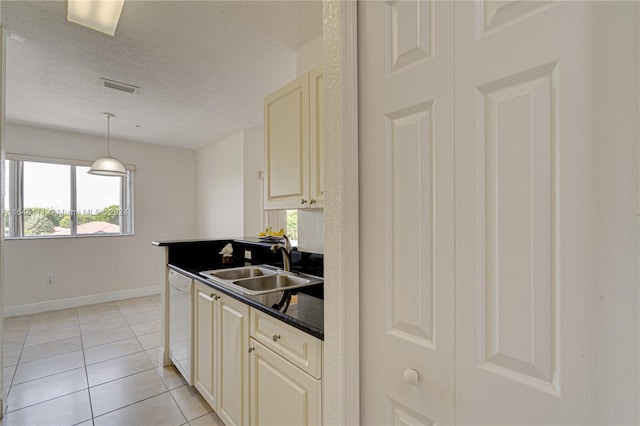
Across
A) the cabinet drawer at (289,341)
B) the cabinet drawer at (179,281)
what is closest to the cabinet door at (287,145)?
the cabinet drawer at (289,341)

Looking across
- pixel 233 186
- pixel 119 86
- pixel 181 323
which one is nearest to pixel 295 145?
pixel 181 323

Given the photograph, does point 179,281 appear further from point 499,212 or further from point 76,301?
point 76,301

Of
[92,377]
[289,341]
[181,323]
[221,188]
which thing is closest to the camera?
[289,341]

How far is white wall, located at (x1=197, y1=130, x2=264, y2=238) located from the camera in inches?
169

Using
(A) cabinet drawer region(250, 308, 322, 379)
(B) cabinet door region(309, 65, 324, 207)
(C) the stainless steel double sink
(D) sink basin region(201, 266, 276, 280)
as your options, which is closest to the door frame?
(A) cabinet drawer region(250, 308, 322, 379)

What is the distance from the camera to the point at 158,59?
91.6 inches

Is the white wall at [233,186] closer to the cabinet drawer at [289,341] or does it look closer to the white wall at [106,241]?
the white wall at [106,241]

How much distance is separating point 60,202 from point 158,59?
10.7 feet

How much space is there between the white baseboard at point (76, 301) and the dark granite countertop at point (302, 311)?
3.44 meters

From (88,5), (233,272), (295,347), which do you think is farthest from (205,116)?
(295,347)

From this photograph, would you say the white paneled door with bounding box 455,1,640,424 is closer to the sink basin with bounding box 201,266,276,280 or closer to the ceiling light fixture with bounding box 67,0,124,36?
the sink basin with bounding box 201,266,276,280

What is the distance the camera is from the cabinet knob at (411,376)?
791mm

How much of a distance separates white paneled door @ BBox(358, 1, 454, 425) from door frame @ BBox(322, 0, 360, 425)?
3 centimetres

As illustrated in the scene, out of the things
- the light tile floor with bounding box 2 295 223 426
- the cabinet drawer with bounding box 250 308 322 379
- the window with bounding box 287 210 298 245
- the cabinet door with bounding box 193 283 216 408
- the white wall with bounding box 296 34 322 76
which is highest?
the white wall with bounding box 296 34 322 76
